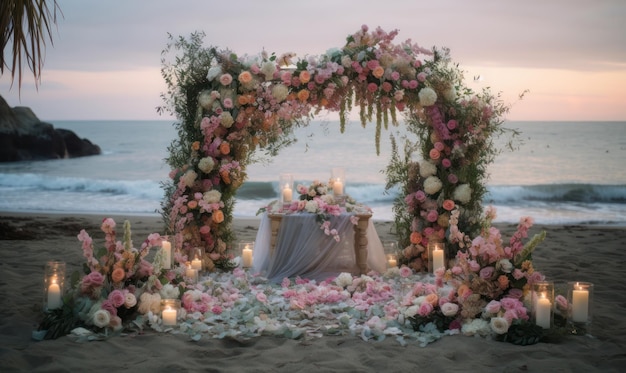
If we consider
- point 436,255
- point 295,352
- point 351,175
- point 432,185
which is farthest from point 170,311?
point 351,175

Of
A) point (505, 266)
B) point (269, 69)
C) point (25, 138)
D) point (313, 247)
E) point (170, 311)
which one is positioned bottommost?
point (170, 311)

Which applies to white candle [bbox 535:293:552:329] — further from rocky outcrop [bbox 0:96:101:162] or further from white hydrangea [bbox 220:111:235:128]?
rocky outcrop [bbox 0:96:101:162]

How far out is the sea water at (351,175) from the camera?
17747 mm

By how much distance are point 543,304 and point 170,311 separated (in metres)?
3.20

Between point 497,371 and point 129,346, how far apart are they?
2.86 m

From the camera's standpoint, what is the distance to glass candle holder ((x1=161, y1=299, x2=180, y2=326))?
20.3 feet

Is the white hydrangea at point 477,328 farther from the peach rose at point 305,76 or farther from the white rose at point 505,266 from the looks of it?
the peach rose at point 305,76

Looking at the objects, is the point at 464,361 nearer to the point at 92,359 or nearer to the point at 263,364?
the point at 263,364

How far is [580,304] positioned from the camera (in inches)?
233

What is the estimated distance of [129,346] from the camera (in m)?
5.63

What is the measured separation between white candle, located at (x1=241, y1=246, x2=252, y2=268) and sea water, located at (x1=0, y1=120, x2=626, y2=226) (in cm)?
129

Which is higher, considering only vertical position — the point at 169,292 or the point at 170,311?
the point at 169,292

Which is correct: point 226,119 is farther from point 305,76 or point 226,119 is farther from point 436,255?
point 436,255

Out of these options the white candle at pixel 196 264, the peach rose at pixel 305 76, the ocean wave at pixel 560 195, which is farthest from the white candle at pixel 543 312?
the ocean wave at pixel 560 195
